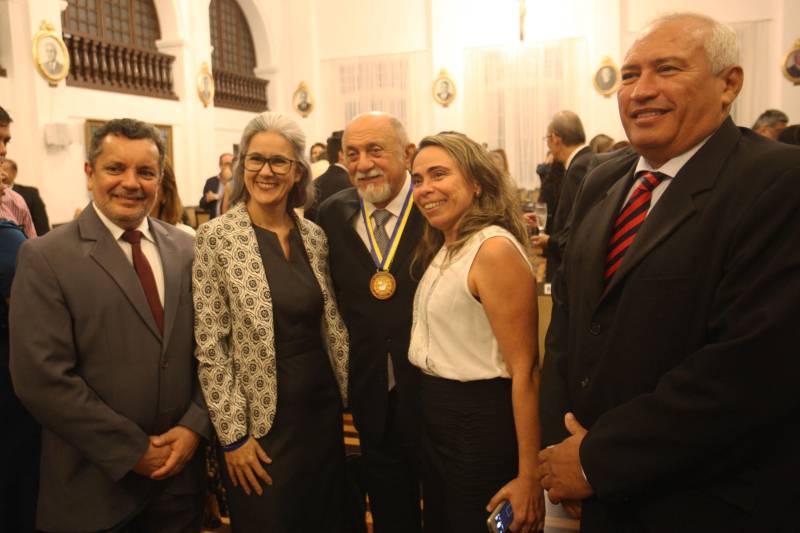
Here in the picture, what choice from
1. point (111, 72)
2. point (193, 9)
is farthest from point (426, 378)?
point (193, 9)

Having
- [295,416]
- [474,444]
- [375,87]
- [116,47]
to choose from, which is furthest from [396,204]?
[375,87]

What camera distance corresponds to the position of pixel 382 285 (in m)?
2.58

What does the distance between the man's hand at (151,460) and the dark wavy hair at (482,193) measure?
46.4 inches

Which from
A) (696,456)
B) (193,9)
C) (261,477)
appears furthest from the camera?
(193,9)

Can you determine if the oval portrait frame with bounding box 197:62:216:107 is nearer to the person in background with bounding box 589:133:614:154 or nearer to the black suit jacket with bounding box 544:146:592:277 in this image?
the person in background with bounding box 589:133:614:154

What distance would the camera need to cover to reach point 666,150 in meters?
1.63

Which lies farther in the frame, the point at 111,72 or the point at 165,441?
the point at 111,72

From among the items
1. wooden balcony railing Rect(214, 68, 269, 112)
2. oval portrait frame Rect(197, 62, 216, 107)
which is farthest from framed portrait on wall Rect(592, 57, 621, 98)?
oval portrait frame Rect(197, 62, 216, 107)

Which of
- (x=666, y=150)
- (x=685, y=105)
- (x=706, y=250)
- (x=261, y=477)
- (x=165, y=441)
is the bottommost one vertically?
(x=261, y=477)

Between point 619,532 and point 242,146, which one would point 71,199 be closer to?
point 242,146

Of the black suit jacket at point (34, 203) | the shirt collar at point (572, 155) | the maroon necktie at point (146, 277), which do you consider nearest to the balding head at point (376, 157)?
the maroon necktie at point (146, 277)

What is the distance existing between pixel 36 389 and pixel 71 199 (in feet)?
30.9

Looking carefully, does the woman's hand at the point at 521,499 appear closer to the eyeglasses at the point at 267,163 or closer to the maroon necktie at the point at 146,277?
the maroon necktie at the point at 146,277

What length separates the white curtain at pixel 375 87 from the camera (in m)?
15.4
